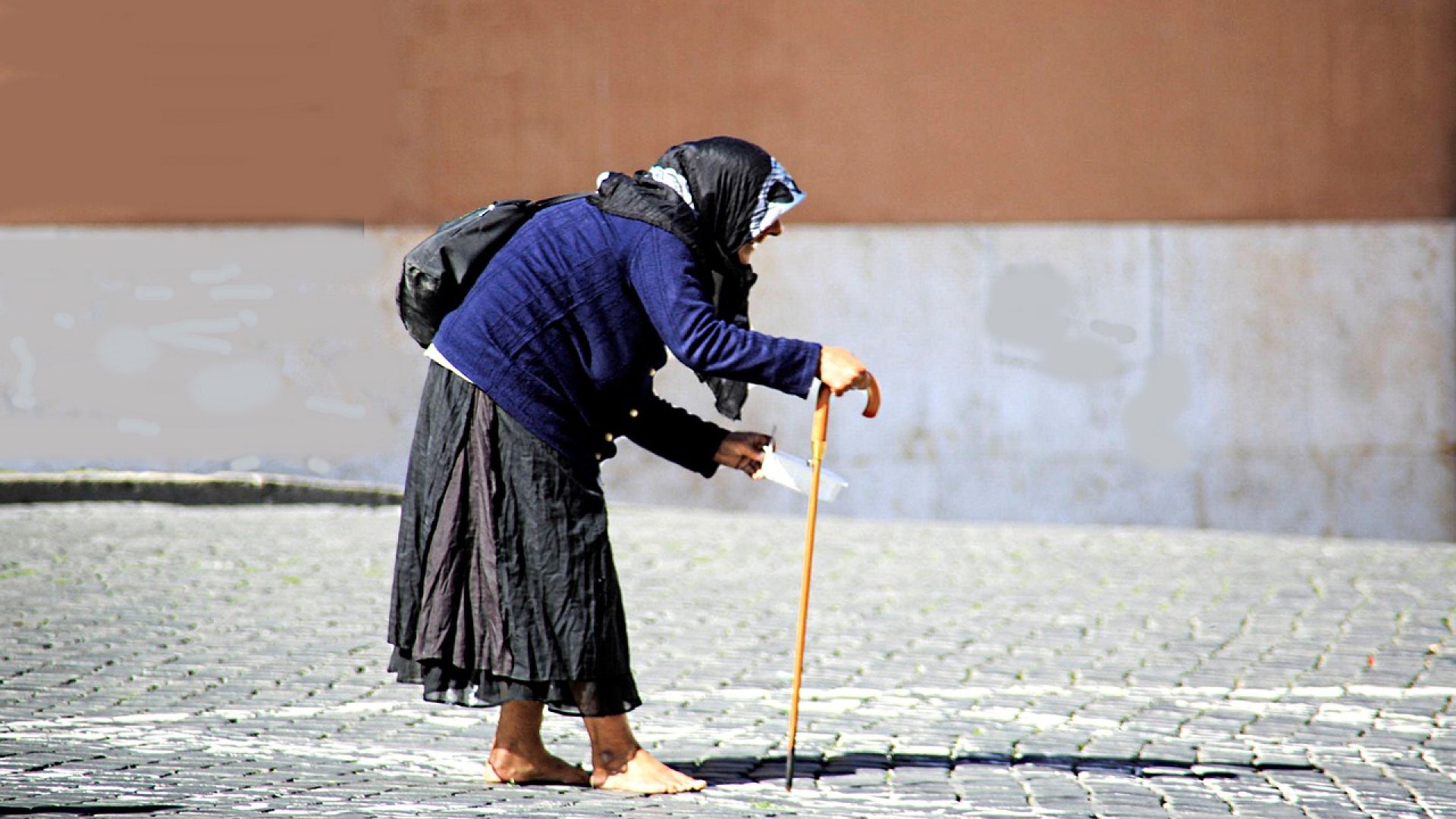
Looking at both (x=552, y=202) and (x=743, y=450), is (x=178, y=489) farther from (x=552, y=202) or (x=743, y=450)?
(x=743, y=450)

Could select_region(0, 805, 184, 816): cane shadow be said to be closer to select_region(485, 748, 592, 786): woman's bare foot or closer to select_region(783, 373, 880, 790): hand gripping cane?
select_region(485, 748, 592, 786): woman's bare foot

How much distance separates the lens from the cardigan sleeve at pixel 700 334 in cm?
454

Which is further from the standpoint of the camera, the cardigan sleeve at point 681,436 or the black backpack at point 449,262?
the cardigan sleeve at point 681,436

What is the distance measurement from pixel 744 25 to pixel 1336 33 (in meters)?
3.37

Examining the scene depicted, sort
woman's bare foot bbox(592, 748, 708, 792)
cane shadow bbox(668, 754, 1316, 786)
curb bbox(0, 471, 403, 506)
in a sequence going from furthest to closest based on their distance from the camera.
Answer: curb bbox(0, 471, 403, 506) → cane shadow bbox(668, 754, 1316, 786) → woman's bare foot bbox(592, 748, 708, 792)

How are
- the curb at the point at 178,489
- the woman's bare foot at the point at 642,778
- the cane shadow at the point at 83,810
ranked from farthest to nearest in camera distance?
the curb at the point at 178,489
the woman's bare foot at the point at 642,778
the cane shadow at the point at 83,810

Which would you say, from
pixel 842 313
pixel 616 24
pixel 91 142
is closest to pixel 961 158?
pixel 842 313

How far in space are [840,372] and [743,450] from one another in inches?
17.1

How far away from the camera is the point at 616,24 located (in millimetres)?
11586

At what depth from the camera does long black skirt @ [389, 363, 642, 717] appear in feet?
15.3

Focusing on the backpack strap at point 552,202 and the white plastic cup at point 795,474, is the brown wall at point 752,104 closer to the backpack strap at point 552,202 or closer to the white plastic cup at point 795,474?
the backpack strap at point 552,202

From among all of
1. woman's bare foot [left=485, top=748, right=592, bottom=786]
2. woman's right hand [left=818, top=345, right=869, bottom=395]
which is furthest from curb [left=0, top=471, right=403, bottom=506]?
woman's right hand [left=818, top=345, right=869, bottom=395]

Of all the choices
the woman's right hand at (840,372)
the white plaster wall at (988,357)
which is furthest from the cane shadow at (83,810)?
the white plaster wall at (988,357)

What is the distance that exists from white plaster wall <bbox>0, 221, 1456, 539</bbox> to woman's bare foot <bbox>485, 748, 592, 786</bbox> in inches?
262
